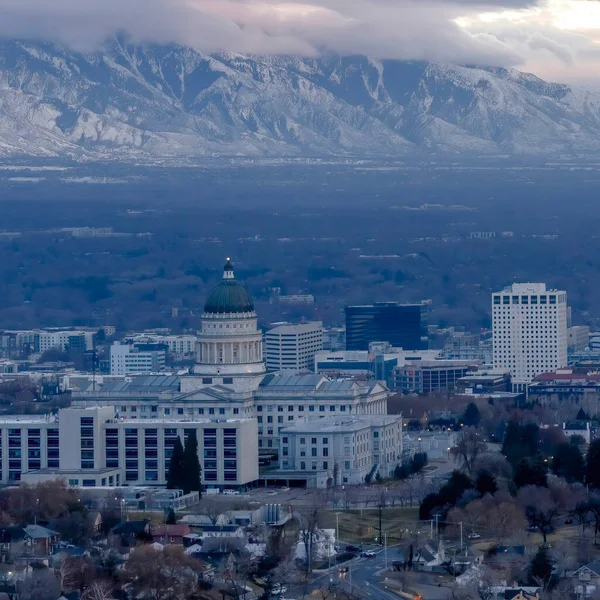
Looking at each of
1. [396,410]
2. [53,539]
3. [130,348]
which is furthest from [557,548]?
[130,348]

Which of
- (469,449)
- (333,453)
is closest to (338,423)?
(333,453)

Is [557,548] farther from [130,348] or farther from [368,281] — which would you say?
[368,281]

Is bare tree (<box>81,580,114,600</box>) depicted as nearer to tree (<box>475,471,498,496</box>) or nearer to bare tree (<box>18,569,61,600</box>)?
bare tree (<box>18,569,61,600</box>)

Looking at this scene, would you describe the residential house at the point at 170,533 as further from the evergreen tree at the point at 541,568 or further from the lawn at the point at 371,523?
the evergreen tree at the point at 541,568

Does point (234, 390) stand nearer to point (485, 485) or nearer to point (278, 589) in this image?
point (485, 485)

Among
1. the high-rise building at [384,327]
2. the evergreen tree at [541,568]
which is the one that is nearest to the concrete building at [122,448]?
the evergreen tree at [541,568]
